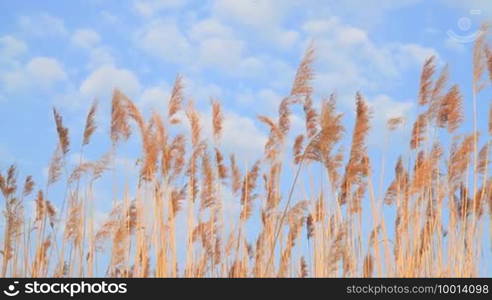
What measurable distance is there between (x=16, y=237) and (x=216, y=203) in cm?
186

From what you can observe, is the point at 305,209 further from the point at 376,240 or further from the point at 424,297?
the point at 424,297

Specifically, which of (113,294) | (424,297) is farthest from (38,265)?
(424,297)

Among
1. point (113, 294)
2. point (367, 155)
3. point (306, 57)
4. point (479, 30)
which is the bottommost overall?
point (113, 294)

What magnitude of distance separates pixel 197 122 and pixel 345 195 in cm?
134

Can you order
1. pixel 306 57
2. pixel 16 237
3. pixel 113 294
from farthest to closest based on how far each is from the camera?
1. pixel 16 237
2. pixel 306 57
3. pixel 113 294

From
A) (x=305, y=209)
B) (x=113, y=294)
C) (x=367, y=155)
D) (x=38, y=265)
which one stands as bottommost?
(x=113, y=294)

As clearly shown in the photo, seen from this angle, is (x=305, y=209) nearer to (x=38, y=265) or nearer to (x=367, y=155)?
(x=367, y=155)

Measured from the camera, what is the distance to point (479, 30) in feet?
20.7

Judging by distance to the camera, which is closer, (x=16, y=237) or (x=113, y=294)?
(x=113, y=294)

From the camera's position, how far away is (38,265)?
6.33 metres

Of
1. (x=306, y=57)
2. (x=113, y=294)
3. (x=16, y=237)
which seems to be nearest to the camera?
(x=113, y=294)

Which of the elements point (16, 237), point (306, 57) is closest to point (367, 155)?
point (306, 57)

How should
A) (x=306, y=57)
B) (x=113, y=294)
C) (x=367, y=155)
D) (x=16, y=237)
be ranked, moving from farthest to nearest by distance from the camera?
(x=16, y=237)
(x=367, y=155)
(x=306, y=57)
(x=113, y=294)

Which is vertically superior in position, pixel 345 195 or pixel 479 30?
pixel 479 30
